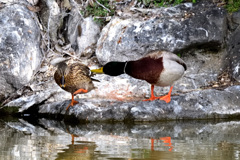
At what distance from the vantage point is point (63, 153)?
3537 mm

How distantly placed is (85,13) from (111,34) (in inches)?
40.2

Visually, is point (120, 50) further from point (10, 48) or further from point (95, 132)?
point (95, 132)

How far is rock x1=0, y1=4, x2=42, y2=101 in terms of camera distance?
7070 millimetres

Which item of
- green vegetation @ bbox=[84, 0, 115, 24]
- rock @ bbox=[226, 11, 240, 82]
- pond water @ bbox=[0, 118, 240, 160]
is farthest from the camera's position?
green vegetation @ bbox=[84, 0, 115, 24]

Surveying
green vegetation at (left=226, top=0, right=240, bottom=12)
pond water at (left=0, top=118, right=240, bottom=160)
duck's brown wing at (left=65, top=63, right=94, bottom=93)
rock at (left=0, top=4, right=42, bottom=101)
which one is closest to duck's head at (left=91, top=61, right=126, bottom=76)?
duck's brown wing at (left=65, top=63, right=94, bottom=93)

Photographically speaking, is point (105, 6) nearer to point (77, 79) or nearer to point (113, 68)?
point (77, 79)

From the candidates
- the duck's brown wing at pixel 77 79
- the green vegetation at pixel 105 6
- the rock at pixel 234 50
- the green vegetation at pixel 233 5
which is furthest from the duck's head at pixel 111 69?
the green vegetation at pixel 233 5

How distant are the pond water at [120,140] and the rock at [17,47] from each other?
129 centimetres

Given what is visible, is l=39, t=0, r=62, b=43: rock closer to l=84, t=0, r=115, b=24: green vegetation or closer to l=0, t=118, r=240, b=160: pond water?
l=84, t=0, r=115, b=24: green vegetation

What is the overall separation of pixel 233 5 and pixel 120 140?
13.8 feet

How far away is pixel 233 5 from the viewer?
7363mm

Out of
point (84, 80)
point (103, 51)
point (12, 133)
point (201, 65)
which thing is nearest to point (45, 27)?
point (103, 51)

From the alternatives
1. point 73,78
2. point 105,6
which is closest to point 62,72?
point 73,78

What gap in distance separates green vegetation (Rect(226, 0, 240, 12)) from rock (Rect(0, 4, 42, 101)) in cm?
355
